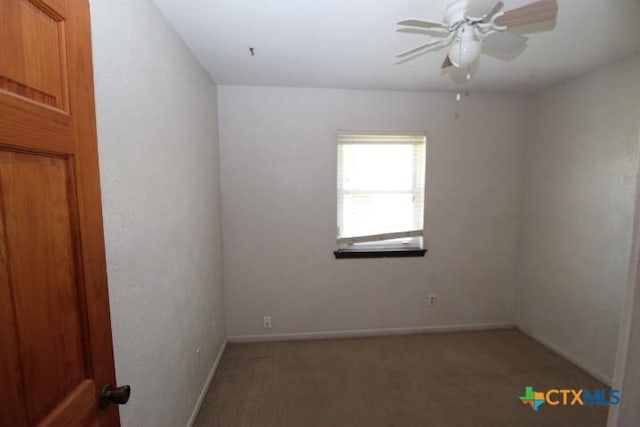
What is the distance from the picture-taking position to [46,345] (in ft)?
2.07

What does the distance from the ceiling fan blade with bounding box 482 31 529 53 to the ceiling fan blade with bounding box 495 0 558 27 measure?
11cm

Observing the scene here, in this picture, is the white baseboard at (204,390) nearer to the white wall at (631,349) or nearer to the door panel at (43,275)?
the door panel at (43,275)

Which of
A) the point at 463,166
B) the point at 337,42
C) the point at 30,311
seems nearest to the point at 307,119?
the point at 337,42

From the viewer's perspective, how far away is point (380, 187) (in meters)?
2.89

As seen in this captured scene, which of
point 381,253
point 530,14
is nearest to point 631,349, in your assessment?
point 530,14

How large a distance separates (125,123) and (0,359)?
3.07 feet

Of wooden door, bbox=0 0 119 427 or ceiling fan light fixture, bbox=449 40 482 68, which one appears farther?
ceiling fan light fixture, bbox=449 40 482 68

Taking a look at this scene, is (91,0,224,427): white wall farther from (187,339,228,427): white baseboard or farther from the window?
the window

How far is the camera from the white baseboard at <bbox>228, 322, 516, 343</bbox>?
2.85 m

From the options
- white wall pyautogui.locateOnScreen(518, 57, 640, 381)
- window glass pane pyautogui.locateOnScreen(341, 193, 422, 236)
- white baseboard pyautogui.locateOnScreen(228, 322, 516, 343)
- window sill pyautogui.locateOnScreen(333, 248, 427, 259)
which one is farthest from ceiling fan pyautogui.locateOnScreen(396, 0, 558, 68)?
white baseboard pyautogui.locateOnScreen(228, 322, 516, 343)

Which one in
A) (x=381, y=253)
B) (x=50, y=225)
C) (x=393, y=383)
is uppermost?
(x=50, y=225)

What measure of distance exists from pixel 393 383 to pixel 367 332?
0.73m

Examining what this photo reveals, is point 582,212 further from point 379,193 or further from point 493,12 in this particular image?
point 493,12

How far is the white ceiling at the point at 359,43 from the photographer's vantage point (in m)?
1.49
